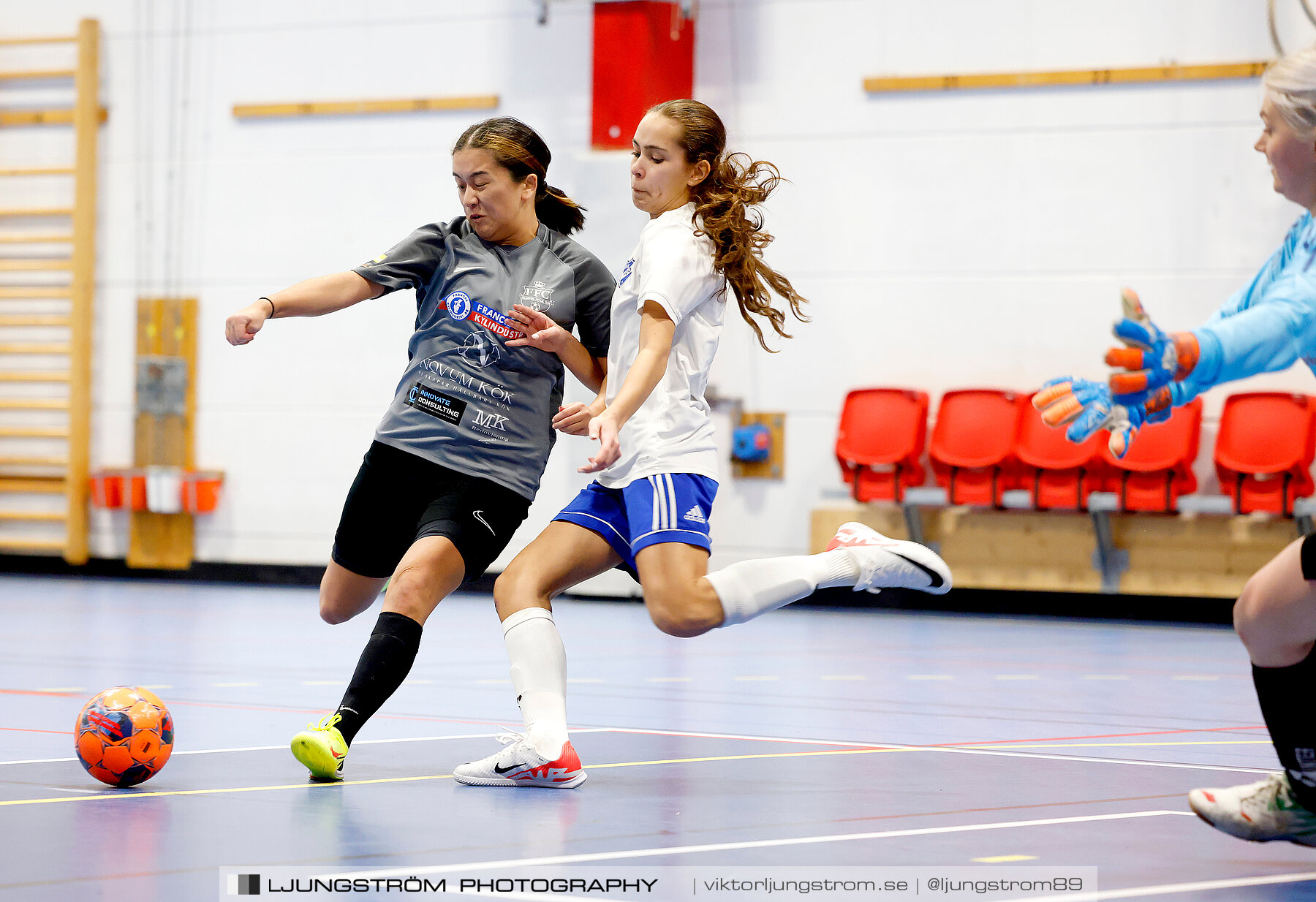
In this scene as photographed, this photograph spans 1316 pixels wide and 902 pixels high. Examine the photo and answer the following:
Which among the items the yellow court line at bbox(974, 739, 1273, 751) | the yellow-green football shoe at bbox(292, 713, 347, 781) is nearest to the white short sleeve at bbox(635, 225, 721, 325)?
the yellow-green football shoe at bbox(292, 713, 347, 781)

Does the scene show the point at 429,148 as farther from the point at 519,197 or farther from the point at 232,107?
the point at 519,197

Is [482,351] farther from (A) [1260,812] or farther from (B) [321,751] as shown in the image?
(A) [1260,812]

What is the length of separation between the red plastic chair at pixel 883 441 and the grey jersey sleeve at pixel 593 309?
645cm

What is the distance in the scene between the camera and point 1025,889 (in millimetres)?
2736

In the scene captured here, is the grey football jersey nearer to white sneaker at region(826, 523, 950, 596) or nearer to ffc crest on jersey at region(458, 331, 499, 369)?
ffc crest on jersey at region(458, 331, 499, 369)

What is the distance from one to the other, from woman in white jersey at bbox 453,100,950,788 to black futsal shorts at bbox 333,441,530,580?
0.17 metres

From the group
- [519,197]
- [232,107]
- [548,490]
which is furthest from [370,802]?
[232,107]

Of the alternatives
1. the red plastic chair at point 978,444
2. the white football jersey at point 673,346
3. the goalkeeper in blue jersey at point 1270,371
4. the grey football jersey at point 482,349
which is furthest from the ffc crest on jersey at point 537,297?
the red plastic chair at point 978,444

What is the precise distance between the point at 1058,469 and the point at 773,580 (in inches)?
264

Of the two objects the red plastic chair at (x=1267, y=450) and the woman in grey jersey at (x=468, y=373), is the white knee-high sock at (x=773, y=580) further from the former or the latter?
the red plastic chair at (x=1267, y=450)

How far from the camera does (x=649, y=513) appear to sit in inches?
150

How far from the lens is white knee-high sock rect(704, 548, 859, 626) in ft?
12.6

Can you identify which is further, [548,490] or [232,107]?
[232,107]

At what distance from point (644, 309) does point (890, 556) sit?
888mm
